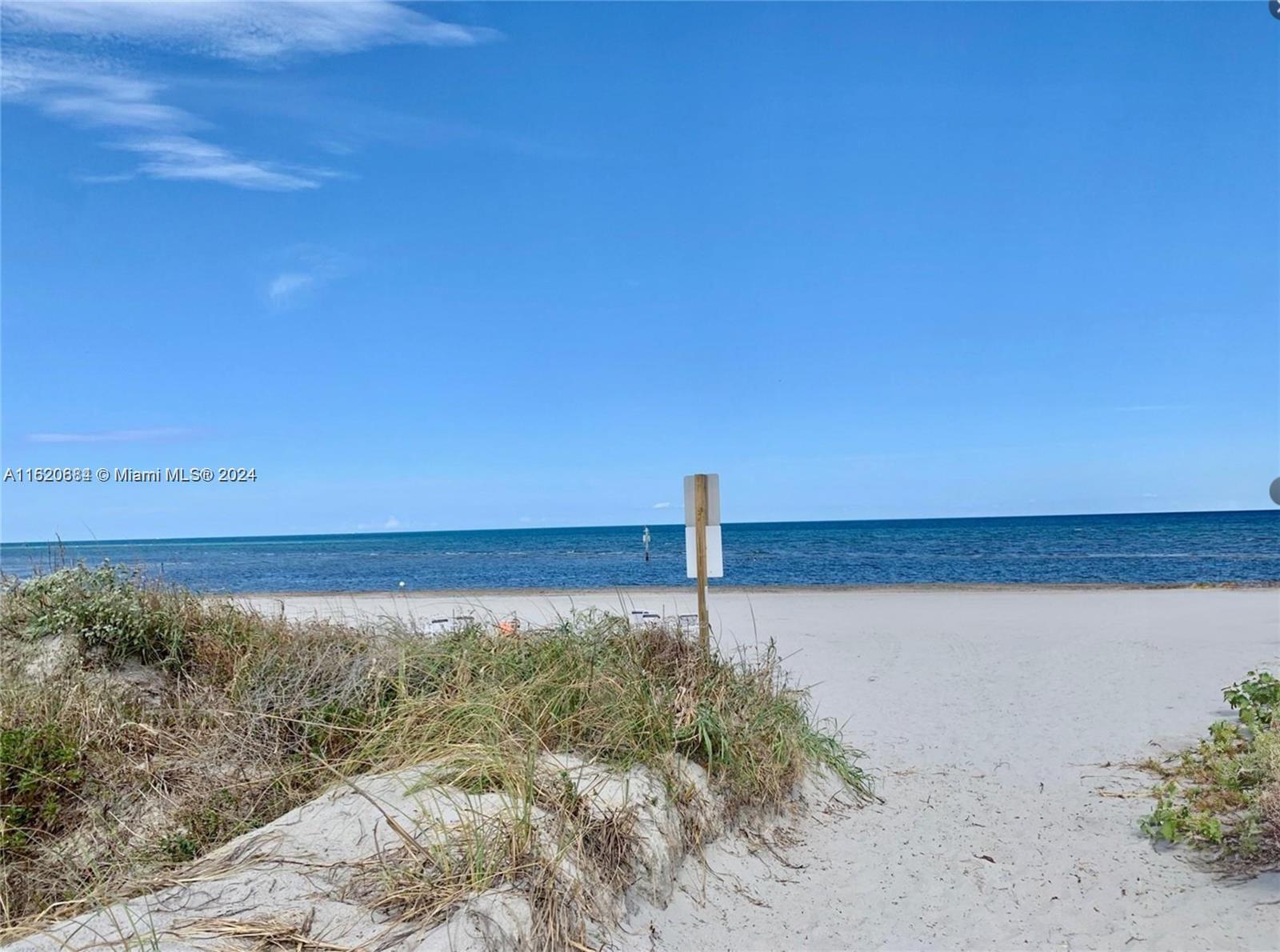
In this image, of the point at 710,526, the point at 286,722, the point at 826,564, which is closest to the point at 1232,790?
the point at 710,526

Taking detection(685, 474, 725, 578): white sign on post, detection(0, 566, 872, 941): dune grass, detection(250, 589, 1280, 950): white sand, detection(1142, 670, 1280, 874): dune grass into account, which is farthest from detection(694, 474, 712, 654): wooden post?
detection(1142, 670, 1280, 874): dune grass

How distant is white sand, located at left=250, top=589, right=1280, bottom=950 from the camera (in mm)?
4555

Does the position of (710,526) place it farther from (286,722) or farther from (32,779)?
(32,779)

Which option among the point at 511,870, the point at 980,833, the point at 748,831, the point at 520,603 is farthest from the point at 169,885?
the point at 520,603

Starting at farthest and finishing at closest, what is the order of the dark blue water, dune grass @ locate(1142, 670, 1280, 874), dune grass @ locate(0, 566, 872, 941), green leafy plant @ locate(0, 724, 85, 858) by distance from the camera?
the dark blue water < dune grass @ locate(1142, 670, 1280, 874) < green leafy plant @ locate(0, 724, 85, 858) < dune grass @ locate(0, 566, 872, 941)

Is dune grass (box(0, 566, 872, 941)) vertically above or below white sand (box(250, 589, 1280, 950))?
above

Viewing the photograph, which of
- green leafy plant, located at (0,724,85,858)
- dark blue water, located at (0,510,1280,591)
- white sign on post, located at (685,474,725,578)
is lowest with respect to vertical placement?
dark blue water, located at (0,510,1280,591)

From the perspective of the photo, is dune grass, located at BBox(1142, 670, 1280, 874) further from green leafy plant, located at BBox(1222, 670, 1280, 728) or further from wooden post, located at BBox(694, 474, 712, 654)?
wooden post, located at BBox(694, 474, 712, 654)

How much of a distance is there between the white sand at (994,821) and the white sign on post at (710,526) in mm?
1755

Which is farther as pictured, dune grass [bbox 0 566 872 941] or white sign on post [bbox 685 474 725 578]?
white sign on post [bbox 685 474 725 578]

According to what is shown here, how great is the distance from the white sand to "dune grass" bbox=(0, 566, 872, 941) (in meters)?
0.54

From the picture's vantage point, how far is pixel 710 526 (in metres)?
7.03

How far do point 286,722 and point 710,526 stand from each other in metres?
3.28

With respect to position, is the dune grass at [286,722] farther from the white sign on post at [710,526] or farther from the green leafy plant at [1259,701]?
the green leafy plant at [1259,701]
